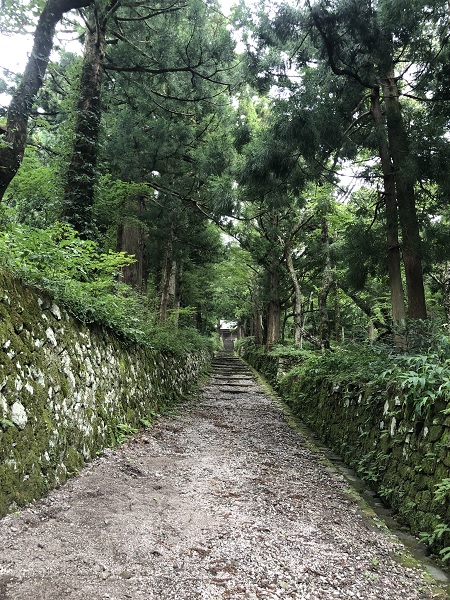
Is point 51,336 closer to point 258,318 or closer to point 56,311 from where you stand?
point 56,311

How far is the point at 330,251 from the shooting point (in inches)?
348

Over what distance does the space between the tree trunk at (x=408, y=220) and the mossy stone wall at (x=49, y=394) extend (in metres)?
4.52

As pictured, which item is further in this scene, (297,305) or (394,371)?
(297,305)

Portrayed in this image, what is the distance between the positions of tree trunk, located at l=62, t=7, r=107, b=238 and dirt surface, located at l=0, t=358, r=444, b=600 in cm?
416

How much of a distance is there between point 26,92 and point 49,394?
4.83 meters

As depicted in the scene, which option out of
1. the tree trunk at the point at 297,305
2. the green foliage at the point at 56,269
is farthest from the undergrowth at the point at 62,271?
the tree trunk at the point at 297,305

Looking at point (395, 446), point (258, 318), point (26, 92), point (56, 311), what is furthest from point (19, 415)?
point (258, 318)

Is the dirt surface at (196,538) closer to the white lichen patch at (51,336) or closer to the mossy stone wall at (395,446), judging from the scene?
the mossy stone wall at (395,446)

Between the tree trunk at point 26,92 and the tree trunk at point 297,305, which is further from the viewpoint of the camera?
the tree trunk at point 297,305

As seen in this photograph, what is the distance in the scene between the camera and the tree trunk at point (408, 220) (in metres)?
5.68

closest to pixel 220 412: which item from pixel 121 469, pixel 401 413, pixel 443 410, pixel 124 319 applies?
pixel 124 319

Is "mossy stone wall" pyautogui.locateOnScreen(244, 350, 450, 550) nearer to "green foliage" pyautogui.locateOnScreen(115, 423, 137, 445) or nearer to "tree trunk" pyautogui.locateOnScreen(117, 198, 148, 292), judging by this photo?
"green foliage" pyautogui.locateOnScreen(115, 423, 137, 445)

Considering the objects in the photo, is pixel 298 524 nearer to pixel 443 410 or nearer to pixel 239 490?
pixel 239 490

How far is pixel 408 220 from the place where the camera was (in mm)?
5781
